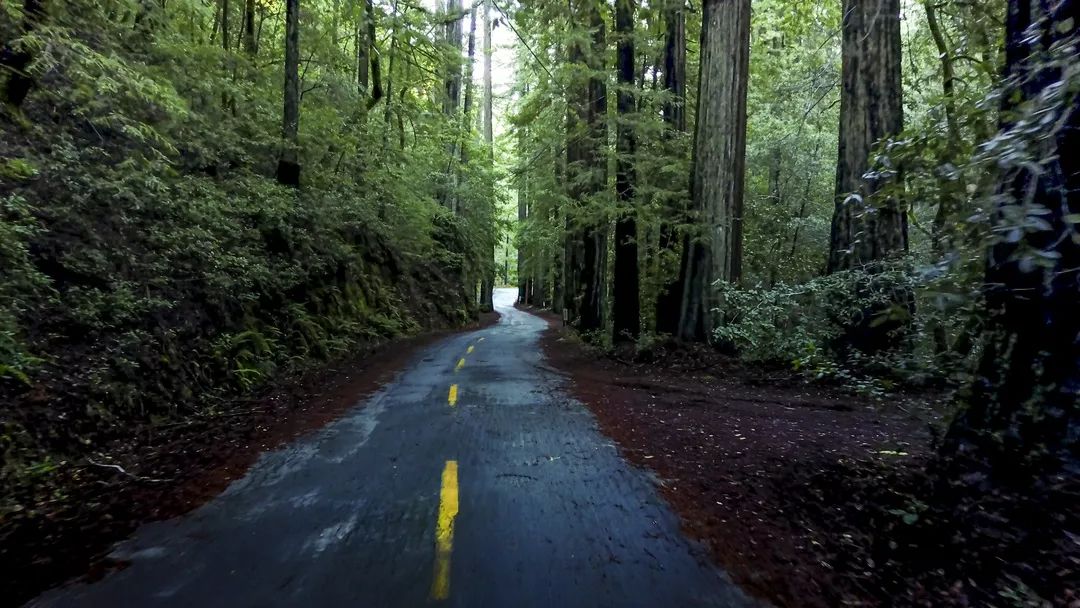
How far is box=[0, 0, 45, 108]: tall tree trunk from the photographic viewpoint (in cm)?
684

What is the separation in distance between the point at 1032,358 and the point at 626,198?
12086 millimetres

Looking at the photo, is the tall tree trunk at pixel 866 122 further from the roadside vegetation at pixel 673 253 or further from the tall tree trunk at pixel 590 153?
the tall tree trunk at pixel 590 153

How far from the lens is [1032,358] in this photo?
159 inches

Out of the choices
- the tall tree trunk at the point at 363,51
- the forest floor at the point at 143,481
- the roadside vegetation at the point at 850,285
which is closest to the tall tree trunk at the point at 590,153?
the roadside vegetation at the point at 850,285

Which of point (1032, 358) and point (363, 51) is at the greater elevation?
point (363, 51)

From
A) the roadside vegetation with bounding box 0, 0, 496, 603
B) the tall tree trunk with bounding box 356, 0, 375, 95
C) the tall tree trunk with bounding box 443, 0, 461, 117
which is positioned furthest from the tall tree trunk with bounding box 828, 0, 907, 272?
the tall tree trunk with bounding box 443, 0, 461, 117

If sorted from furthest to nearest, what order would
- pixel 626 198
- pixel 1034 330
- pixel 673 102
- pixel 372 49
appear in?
pixel 372 49 < pixel 626 198 < pixel 673 102 < pixel 1034 330

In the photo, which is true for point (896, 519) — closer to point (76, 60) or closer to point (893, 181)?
point (893, 181)

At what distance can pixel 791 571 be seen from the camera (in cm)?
406

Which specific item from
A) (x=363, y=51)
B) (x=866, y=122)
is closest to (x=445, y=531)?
(x=866, y=122)

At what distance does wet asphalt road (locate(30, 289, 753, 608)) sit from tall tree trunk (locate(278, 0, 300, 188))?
368 inches

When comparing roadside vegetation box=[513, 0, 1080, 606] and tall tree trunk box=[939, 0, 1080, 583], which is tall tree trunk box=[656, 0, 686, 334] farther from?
tall tree trunk box=[939, 0, 1080, 583]

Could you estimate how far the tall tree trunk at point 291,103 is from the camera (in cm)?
1393

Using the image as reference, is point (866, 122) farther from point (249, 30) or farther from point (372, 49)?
point (249, 30)
